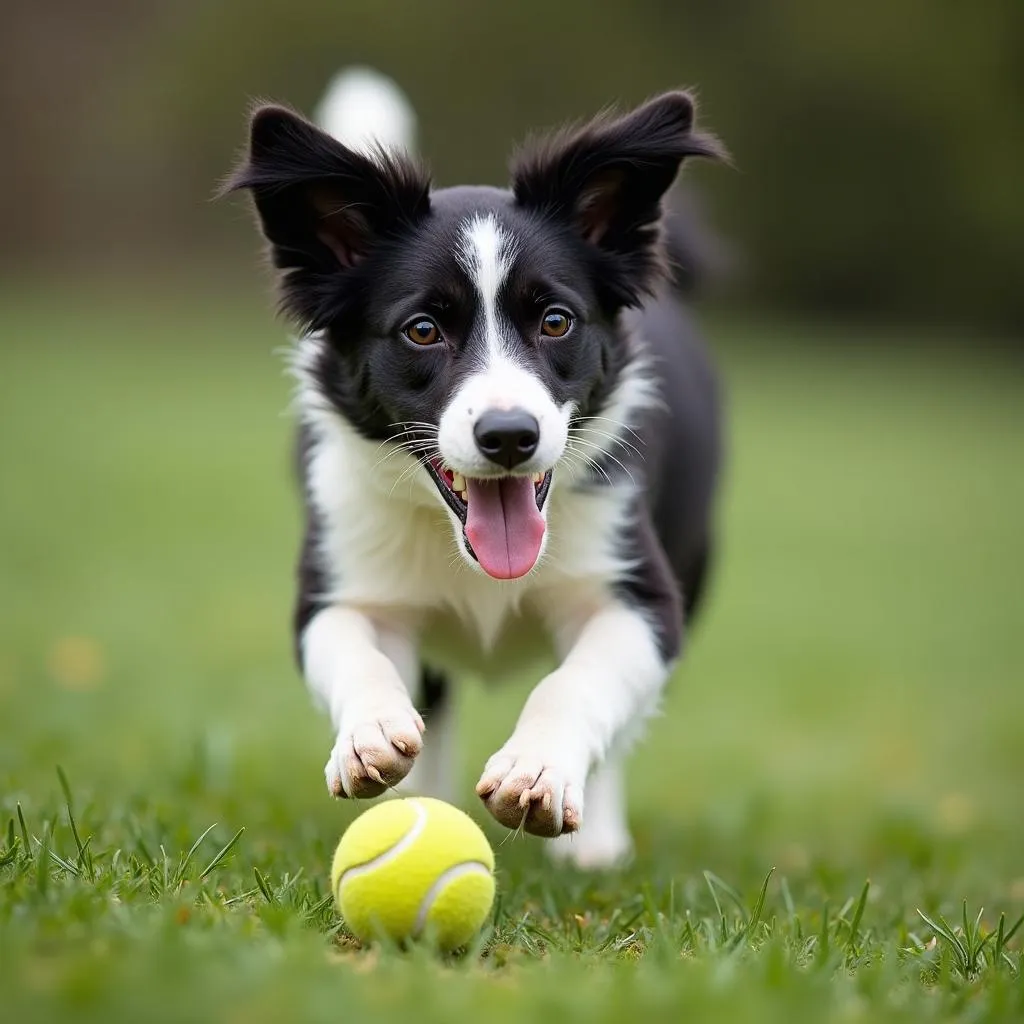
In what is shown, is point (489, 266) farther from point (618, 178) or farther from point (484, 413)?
point (618, 178)

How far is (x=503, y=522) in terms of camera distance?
3.71 metres

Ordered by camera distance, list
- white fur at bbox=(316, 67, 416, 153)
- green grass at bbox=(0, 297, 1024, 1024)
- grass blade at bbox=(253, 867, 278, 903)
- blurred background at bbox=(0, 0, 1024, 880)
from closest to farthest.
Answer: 1. green grass at bbox=(0, 297, 1024, 1024)
2. grass blade at bbox=(253, 867, 278, 903)
3. white fur at bbox=(316, 67, 416, 153)
4. blurred background at bbox=(0, 0, 1024, 880)

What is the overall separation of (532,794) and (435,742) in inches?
70.0

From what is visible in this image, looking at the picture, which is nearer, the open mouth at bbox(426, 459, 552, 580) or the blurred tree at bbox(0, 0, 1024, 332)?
the open mouth at bbox(426, 459, 552, 580)

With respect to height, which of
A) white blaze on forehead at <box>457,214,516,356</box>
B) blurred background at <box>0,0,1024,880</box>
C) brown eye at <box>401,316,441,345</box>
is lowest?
blurred background at <box>0,0,1024,880</box>

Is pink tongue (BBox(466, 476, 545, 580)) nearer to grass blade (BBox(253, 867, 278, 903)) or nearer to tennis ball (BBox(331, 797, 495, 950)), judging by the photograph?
tennis ball (BBox(331, 797, 495, 950))

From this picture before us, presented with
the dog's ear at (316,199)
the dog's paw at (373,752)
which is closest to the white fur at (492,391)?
the dog's ear at (316,199)

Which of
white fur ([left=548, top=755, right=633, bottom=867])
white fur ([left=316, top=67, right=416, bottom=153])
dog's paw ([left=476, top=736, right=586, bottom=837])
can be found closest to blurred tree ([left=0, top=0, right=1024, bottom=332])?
white fur ([left=316, top=67, right=416, bottom=153])

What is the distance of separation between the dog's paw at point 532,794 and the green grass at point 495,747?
0.78 feet

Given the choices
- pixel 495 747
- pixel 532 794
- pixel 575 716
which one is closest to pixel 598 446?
pixel 575 716

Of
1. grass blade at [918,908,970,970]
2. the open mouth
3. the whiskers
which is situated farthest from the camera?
the whiskers

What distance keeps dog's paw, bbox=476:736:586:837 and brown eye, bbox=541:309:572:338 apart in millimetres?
1197

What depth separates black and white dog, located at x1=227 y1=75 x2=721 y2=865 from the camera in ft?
12.1

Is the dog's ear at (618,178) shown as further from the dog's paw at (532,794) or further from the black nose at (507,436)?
the dog's paw at (532,794)
